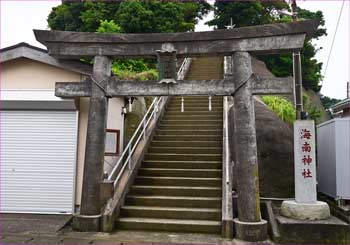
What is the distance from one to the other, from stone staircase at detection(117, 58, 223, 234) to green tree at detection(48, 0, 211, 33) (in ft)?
27.3

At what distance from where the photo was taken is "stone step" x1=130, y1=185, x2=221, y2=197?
8164 millimetres

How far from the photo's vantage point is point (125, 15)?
18328 mm

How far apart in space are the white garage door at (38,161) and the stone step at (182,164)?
2164mm

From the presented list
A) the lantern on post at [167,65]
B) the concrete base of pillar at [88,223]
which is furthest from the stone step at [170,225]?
the lantern on post at [167,65]

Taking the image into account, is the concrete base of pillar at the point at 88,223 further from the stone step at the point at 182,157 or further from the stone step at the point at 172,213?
the stone step at the point at 182,157

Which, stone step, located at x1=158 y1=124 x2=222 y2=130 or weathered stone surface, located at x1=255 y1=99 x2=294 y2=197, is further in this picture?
stone step, located at x1=158 y1=124 x2=222 y2=130

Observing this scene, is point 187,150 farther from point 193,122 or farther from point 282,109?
point 282,109

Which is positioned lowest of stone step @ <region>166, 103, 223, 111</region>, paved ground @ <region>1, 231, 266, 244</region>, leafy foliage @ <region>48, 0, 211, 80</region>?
paved ground @ <region>1, 231, 266, 244</region>

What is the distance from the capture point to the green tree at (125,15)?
18.4 m

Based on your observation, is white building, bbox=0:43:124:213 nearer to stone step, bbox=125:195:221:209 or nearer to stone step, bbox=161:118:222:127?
stone step, bbox=125:195:221:209

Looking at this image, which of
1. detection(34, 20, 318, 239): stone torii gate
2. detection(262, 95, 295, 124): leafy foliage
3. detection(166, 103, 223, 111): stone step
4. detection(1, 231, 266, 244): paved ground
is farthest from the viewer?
detection(262, 95, 295, 124): leafy foliage

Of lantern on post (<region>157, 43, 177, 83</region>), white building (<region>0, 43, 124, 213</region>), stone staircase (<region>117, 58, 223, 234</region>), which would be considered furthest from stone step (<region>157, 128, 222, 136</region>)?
lantern on post (<region>157, 43, 177, 83</region>)

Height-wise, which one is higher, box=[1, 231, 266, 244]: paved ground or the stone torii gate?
the stone torii gate

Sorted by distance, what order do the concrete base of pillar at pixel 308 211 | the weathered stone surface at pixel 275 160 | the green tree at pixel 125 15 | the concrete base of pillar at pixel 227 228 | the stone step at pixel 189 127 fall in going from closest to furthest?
the concrete base of pillar at pixel 227 228 → the concrete base of pillar at pixel 308 211 → the weathered stone surface at pixel 275 160 → the stone step at pixel 189 127 → the green tree at pixel 125 15
